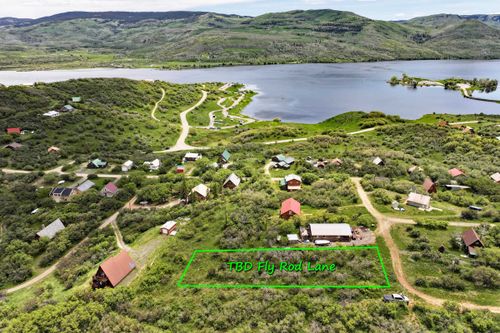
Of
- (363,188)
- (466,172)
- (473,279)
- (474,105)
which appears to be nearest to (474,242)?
(473,279)

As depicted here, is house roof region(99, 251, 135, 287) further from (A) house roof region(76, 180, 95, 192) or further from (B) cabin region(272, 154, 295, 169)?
(B) cabin region(272, 154, 295, 169)

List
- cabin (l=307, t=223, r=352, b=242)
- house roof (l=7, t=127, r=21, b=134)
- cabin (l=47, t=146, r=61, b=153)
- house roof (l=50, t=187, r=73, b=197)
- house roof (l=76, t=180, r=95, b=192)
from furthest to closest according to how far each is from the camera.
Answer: house roof (l=7, t=127, r=21, b=134) → cabin (l=47, t=146, r=61, b=153) → house roof (l=76, t=180, r=95, b=192) → house roof (l=50, t=187, r=73, b=197) → cabin (l=307, t=223, r=352, b=242)

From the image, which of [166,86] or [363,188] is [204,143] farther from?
[166,86]

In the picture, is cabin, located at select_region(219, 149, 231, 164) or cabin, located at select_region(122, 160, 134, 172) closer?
cabin, located at select_region(122, 160, 134, 172)

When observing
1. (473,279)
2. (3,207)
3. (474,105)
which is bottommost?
(3,207)

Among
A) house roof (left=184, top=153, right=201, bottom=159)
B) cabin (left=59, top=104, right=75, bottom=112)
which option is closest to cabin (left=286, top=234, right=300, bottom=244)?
house roof (left=184, top=153, right=201, bottom=159)

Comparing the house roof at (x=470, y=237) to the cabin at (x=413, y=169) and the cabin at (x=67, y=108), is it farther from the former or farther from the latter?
the cabin at (x=67, y=108)
